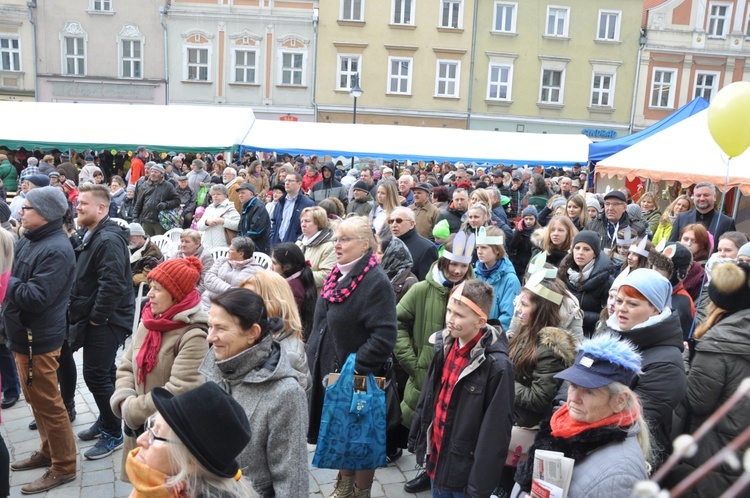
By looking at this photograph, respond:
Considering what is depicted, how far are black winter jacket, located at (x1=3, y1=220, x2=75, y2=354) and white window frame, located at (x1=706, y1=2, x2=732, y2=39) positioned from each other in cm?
3455

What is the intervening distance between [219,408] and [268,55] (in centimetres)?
3051

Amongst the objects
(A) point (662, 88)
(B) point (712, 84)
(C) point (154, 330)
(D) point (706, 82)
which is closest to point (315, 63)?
(A) point (662, 88)

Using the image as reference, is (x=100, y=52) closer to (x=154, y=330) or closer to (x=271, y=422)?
(x=154, y=330)

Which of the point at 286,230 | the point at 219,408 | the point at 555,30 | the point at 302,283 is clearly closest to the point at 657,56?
the point at 555,30

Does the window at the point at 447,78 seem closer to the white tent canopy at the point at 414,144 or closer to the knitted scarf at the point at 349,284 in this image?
the white tent canopy at the point at 414,144

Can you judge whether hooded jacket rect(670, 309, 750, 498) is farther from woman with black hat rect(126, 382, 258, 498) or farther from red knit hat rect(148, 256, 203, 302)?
red knit hat rect(148, 256, 203, 302)

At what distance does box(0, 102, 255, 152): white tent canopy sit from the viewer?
15.5 meters

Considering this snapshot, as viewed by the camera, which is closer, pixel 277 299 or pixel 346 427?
pixel 277 299

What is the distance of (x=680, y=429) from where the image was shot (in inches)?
120

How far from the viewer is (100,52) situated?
30.0m

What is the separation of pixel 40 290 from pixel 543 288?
3259 mm

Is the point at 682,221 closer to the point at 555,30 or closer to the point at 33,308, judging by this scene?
the point at 33,308

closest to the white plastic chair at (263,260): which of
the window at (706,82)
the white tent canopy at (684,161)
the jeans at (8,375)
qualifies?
the jeans at (8,375)

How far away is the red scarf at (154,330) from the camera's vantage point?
3303mm
